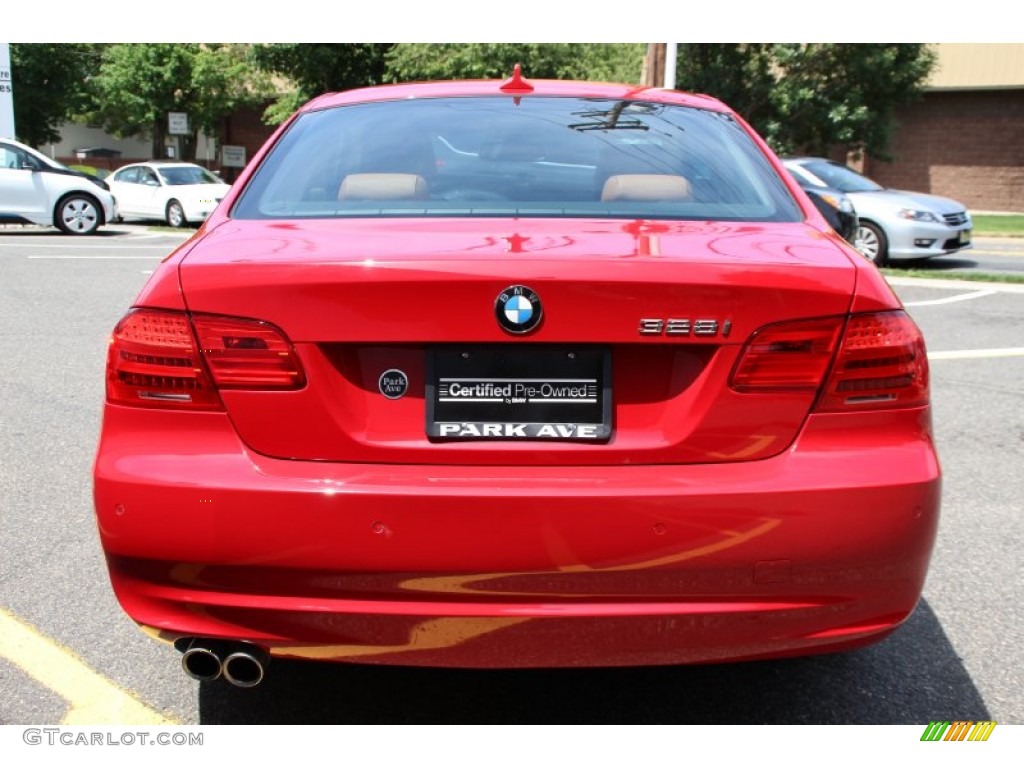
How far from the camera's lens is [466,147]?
10.8 ft

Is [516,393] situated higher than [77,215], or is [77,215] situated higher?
[516,393]

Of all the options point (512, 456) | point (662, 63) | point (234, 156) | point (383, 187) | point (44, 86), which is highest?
point (662, 63)

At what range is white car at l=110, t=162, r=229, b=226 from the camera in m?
20.6

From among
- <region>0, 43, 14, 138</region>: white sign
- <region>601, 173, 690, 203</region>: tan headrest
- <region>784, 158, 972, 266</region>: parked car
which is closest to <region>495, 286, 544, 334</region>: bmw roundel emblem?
<region>601, 173, 690, 203</region>: tan headrest

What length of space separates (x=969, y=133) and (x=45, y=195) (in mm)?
25368

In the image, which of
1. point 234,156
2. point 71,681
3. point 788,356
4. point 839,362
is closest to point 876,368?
point 839,362

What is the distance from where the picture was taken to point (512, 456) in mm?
2357

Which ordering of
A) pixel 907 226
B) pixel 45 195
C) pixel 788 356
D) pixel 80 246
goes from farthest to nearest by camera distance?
1. pixel 45 195
2. pixel 80 246
3. pixel 907 226
4. pixel 788 356

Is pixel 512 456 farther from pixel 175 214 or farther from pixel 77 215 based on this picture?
pixel 175 214

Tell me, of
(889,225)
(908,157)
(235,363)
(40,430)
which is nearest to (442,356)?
(235,363)

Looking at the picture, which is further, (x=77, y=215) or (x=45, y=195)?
(x=77, y=215)

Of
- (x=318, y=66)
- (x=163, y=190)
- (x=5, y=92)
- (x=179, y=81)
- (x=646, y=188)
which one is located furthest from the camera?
(x=179, y=81)

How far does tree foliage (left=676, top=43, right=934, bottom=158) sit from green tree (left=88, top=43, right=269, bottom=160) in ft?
55.5

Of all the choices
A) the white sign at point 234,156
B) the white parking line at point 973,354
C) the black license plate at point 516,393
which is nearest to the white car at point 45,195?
the white parking line at point 973,354
